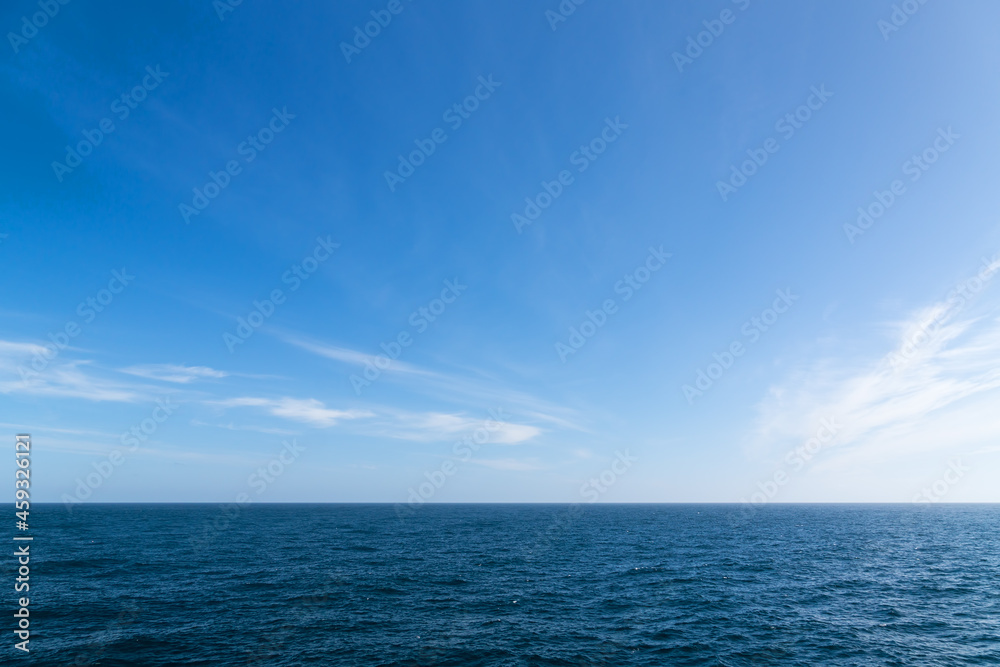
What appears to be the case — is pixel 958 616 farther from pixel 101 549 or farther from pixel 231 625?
pixel 101 549

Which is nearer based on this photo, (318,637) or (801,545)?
(318,637)

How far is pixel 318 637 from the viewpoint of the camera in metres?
34.4

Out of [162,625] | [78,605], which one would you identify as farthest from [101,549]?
[162,625]

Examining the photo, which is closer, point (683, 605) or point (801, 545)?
point (683, 605)

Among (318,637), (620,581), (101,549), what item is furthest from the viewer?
(101,549)

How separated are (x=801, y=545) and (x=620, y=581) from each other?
56.6 meters

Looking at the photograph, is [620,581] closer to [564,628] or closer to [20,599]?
[564,628]

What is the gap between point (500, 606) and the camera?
42.7 meters

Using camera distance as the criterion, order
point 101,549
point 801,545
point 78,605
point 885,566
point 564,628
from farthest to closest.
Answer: point 801,545 → point 101,549 → point 885,566 → point 78,605 → point 564,628

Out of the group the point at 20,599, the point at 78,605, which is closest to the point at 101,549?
the point at 20,599

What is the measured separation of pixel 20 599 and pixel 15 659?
59.4 feet

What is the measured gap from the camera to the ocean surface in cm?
3219

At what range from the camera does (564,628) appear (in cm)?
3694

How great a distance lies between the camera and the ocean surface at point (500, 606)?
3219cm
